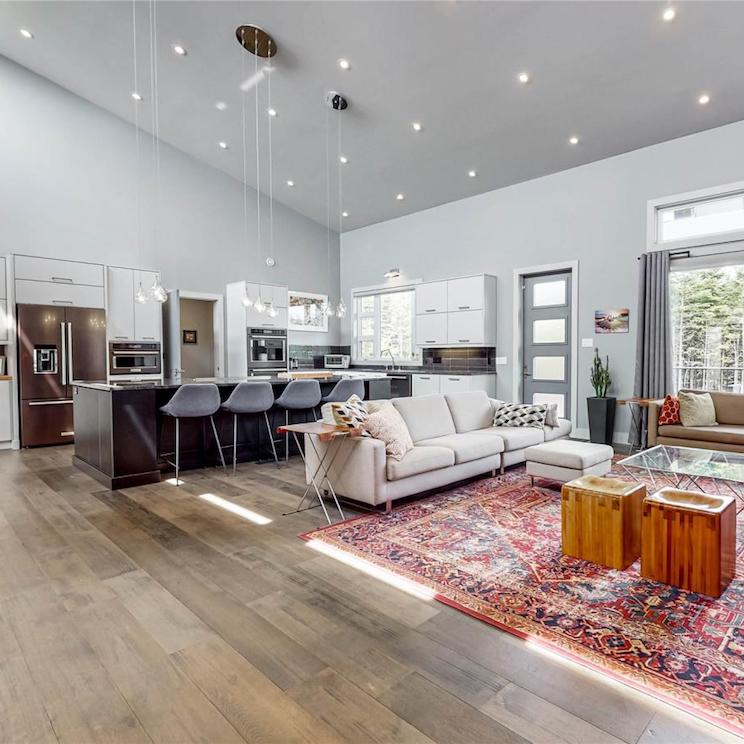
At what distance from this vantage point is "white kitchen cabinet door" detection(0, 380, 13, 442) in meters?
6.22

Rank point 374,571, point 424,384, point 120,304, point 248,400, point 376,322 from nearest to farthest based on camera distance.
A: point 374,571 < point 248,400 < point 120,304 < point 424,384 < point 376,322

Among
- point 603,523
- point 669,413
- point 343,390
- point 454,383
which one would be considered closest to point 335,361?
point 454,383

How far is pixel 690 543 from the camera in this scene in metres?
2.46

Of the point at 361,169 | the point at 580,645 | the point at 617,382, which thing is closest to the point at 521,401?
the point at 617,382

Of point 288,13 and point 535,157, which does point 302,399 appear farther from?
point 535,157

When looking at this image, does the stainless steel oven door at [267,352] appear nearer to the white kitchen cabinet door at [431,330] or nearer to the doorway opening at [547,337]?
the white kitchen cabinet door at [431,330]

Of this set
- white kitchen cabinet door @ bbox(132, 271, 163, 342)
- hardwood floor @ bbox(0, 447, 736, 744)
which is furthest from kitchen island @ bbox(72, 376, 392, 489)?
white kitchen cabinet door @ bbox(132, 271, 163, 342)

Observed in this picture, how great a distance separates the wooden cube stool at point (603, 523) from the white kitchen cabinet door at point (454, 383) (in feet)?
14.7

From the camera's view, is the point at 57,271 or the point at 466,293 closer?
the point at 57,271

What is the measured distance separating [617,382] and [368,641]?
17.7 ft

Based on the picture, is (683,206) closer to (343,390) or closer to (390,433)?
(343,390)

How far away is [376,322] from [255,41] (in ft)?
16.9

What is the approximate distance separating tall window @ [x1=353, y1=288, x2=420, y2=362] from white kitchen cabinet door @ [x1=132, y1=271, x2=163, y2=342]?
3.76 meters

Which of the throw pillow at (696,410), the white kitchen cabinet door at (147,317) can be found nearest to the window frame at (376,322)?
the white kitchen cabinet door at (147,317)
